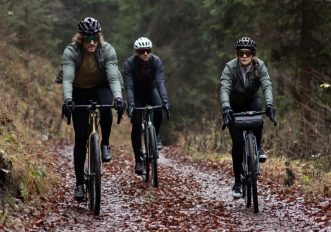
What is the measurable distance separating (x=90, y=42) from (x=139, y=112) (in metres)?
2.72

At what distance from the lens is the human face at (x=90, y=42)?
7.61 meters

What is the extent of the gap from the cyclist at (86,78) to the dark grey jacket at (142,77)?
1823 millimetres

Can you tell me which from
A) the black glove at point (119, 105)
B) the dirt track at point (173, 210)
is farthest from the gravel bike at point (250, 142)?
the black glove at point (119, 105)

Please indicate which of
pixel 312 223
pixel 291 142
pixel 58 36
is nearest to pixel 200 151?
pixel 291 142

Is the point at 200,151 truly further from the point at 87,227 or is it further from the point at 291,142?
the point at 87,227

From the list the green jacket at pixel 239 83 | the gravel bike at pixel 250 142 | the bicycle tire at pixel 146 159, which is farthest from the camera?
the bicycle tire at pixel 146 159

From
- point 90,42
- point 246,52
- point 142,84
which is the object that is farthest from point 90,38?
point 142,84

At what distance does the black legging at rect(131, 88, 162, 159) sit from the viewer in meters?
10.1

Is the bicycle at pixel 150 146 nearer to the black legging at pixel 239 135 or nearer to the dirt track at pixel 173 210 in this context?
the dirt track at pixel 173 210

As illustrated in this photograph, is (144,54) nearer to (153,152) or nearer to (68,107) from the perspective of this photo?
(153,152)

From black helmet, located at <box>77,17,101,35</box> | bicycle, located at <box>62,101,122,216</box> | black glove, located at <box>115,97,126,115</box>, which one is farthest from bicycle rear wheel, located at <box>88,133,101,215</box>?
black helmet, located at <box>77,17,101,35</box>

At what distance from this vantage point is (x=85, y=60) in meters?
7.77

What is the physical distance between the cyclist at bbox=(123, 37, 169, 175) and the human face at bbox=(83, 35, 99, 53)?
2203 mm

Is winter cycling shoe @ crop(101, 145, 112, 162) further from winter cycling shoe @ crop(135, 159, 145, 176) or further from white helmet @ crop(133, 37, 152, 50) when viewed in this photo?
white helmet @ crop(133, 37, 152, 50)
